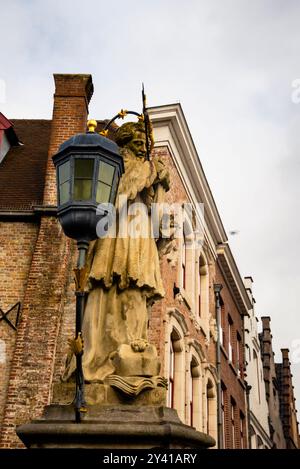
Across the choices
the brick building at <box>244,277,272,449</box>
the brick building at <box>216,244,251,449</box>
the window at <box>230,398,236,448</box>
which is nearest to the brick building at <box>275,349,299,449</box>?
the brick building at <box>244,277,272,449</box>

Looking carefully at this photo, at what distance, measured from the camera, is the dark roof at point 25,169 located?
1322 centimetres

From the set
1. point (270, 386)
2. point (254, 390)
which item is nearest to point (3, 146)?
point (254, 390)

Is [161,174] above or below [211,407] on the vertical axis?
below

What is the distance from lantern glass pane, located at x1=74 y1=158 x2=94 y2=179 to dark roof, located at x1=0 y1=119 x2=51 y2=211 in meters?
8.22

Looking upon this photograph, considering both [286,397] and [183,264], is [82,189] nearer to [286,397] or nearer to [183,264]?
[183,264]

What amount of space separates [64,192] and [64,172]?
0.17 m

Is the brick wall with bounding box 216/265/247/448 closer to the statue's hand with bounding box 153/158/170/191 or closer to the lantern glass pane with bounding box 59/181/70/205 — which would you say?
the statue's hand with bounding box 153/158/170/191

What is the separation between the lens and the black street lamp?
14.7 ft

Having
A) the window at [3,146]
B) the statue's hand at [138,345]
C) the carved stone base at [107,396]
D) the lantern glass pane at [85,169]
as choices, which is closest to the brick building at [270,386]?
the window at [3,146]

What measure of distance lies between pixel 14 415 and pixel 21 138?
340 inches

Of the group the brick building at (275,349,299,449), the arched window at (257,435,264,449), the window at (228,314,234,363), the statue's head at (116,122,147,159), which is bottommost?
the statue's head at (116,122,147,159)

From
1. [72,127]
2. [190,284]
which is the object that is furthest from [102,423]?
[190,284]

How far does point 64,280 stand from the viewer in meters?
11.6

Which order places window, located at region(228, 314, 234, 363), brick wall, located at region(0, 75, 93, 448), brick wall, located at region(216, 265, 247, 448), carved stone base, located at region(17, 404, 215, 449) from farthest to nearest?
window, located at region(228, 314, 234, 363) → brick wall, located at region(216, 265, 247, 448) → brick wall, located at region(0, 75, 93, 448) → carved stone base, located at region(17, 404, 215, 449)
